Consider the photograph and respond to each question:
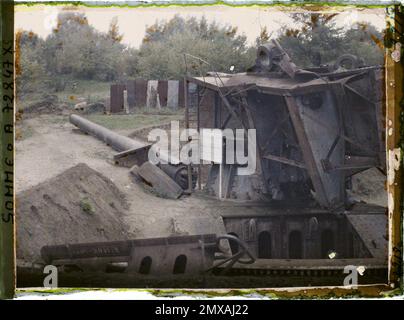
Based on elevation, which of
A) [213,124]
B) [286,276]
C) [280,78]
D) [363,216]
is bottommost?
[286,276]

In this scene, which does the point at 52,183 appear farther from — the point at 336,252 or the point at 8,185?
the point at 336,252

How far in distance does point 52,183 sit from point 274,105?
2.30 m

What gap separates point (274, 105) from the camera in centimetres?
651

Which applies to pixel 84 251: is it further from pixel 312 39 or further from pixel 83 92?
pixel 312 39

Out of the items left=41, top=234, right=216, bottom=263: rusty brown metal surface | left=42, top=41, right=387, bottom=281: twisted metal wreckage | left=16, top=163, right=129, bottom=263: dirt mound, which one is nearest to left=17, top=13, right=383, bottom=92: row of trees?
left=42, top=41, right=387, bottom=281: twisted metal wreckage

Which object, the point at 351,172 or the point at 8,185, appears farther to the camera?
the point at 351,172

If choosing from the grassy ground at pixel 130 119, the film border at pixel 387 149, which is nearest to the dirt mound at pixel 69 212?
the film border at pixel 387 149

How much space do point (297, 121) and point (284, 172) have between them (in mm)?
556

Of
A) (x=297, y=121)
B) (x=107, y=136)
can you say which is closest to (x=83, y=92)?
(x=107, y=136)

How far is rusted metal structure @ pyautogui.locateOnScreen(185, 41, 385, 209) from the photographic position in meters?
6.21

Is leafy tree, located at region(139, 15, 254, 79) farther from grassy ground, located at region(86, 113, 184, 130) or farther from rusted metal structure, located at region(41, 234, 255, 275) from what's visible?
rusted metal structure, located at region(41, 234, 255, 275)

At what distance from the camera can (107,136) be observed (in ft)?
20.5

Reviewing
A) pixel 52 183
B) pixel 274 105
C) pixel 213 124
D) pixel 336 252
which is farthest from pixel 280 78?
pixel 52 183

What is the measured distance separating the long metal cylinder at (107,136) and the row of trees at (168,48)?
42 centimetres
